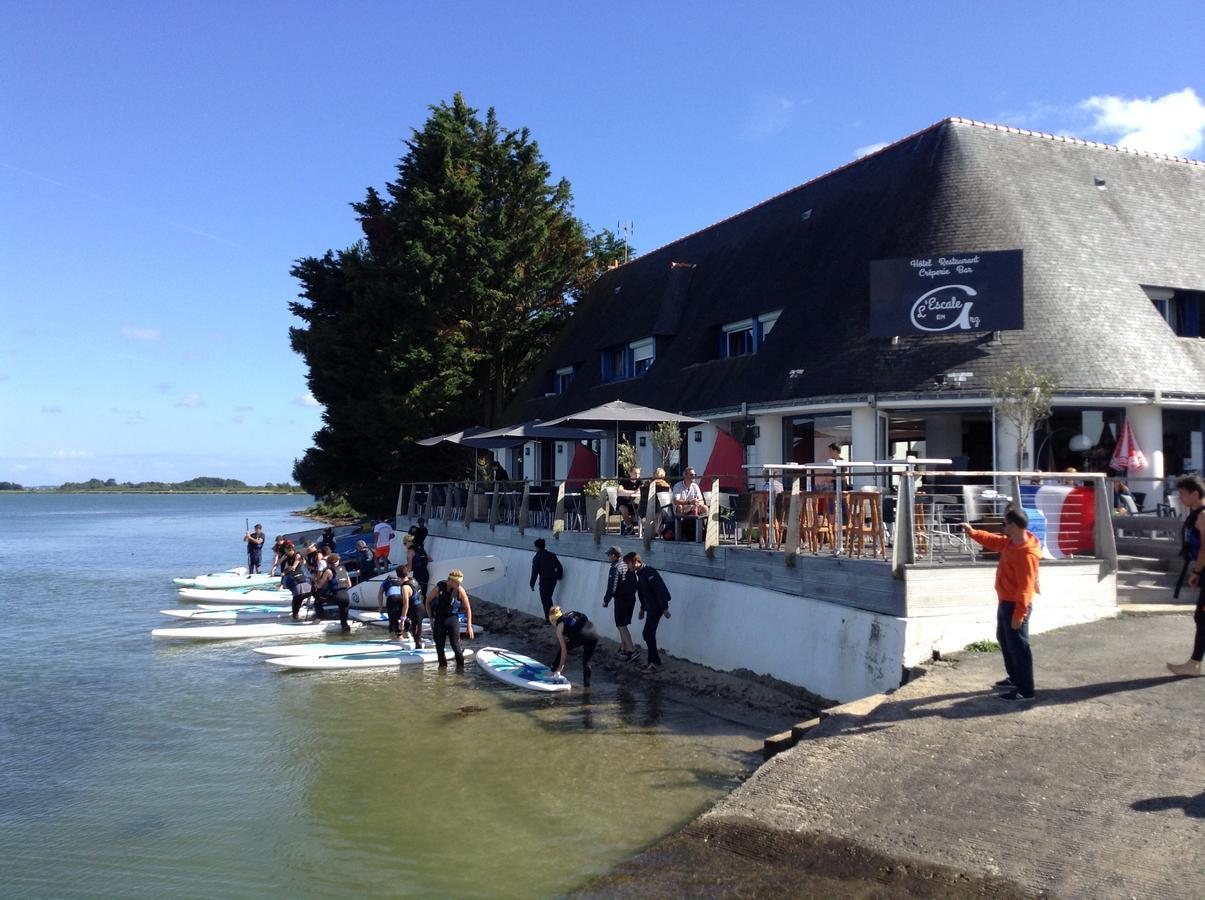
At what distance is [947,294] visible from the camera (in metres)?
18.5

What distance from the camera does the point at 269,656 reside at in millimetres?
17609

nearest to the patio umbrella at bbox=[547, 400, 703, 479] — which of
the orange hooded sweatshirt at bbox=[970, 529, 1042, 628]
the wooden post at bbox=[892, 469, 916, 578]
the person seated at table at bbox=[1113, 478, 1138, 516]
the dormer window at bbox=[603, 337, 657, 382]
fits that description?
the person seated at table at bbox=[1113, 478, 1138, 516]

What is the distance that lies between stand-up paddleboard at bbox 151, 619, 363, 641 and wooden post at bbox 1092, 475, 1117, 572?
15.0 m

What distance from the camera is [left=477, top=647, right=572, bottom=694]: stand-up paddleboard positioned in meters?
14.4

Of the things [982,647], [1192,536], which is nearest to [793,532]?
[982,647]

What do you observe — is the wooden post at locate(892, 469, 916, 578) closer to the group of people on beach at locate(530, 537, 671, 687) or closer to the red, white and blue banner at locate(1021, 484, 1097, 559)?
the red, white and blue banner at locate(1021, 484, 1097, 559)

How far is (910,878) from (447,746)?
21.6ft

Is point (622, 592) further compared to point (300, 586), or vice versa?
point (300, 586)

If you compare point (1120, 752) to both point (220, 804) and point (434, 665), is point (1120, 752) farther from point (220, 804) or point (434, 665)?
point (434, 665)

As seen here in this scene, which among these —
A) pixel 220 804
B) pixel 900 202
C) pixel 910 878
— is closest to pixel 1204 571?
pixel 910 878

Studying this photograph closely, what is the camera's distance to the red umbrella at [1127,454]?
57.0 ft

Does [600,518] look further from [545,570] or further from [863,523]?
[863,523]

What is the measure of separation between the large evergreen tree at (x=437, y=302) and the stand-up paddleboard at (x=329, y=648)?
699 inches

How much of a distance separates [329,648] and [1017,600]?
41.9 feet
